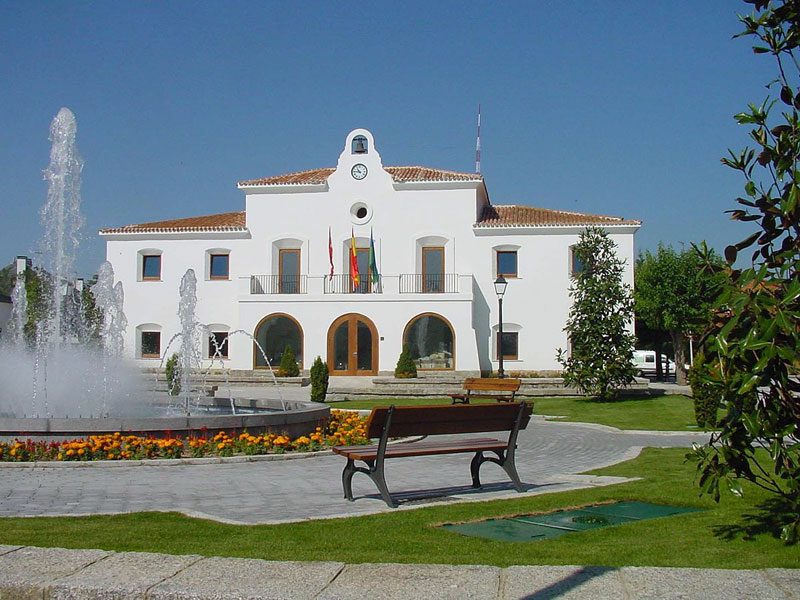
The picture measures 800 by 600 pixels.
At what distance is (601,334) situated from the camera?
86.4ft

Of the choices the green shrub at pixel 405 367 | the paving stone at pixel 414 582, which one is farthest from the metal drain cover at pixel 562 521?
the green shrub at pixel 405 367

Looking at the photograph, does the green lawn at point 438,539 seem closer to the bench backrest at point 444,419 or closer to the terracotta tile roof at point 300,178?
the bench backrest at point 444,419

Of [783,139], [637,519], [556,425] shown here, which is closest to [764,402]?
[783,139]

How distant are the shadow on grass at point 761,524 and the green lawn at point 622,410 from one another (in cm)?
1077

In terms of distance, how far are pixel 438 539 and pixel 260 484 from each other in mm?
3873

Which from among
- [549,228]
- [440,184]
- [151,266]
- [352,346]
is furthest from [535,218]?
[151,266]

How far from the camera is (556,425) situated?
18.8 meters

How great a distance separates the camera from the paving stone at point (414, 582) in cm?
462

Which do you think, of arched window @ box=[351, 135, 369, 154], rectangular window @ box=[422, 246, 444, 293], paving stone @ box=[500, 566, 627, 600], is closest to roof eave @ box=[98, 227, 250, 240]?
arched window @ box=[351, 135, 369, 154]

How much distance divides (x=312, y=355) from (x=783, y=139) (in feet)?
106

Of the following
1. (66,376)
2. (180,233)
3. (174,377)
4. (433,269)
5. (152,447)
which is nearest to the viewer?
(152,447)

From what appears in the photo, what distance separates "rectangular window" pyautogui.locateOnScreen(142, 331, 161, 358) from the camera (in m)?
39.8

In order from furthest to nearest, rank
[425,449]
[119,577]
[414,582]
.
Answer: [425,449] → [119,577] → [414,582]

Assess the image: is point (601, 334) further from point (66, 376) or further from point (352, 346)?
point (66, 376)
